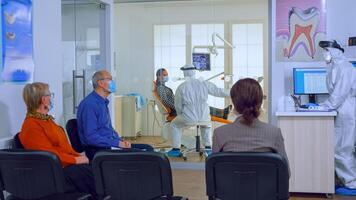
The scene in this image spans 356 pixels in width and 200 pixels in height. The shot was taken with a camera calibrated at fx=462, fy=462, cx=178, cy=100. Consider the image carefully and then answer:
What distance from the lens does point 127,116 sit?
27.1ft

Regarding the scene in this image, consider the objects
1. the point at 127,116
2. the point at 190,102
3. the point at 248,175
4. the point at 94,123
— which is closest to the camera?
the point at 248,175

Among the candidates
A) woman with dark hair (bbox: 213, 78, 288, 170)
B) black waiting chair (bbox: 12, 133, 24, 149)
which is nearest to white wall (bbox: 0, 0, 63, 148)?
black waiting chair (bbox: 12, 133, 24, 149)

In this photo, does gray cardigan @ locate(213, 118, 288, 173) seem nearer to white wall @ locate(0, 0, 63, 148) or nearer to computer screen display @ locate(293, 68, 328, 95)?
white wall @ locate(0, 0, 63, 148)

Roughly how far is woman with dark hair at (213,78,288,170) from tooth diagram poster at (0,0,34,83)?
1.74 metres

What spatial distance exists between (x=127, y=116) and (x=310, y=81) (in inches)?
165

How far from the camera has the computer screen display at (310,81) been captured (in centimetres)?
473

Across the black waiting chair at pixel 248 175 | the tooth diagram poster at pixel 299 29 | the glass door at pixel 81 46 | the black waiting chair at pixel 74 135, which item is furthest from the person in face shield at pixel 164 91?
the black waiting chair at pixel 248 175

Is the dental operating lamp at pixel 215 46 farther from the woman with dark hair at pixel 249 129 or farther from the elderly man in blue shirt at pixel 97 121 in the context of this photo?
the woman with dark hair at pixel 249 129

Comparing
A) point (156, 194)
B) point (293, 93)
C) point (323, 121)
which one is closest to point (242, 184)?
point (156, 194)

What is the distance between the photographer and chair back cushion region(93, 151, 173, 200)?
238 centimetres

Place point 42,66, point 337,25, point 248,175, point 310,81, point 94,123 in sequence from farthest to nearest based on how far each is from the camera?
point 337,25
point 310,81
point 42,66
point 94,123
point 248,175

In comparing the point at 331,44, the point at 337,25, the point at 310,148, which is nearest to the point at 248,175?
the point at 310,148

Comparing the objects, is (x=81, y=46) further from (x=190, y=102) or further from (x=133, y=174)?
(x=133, y=174)

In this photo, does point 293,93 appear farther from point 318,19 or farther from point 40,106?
point 40,106
